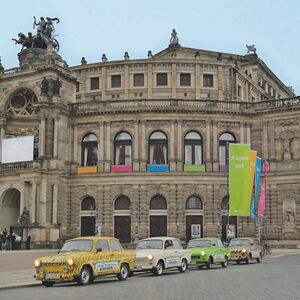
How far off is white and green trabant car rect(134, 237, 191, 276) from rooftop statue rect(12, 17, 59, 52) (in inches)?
1634

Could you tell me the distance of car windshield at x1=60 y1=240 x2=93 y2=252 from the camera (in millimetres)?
23828

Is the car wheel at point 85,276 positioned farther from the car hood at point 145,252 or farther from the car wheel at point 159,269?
the car wheel at point 159,269

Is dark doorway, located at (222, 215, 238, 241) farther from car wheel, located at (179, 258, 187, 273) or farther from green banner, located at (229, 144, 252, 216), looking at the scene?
car wheel, located at (179, 258, 187, 273)

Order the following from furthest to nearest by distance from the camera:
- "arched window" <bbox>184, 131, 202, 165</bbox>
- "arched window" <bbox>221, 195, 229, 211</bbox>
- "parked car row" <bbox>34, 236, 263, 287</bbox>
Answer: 1. "arched window" <bbox>184, 131, 202, 165</bbox>
2. "arched window" <bbox>221, 195, 229, 211</bbox>
3. "parked car row" <bbox>34, 236, 263, 287</bbox>

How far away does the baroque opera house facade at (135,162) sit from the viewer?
5897 centimetres

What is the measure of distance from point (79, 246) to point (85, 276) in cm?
143

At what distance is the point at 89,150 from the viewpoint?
62.0 m

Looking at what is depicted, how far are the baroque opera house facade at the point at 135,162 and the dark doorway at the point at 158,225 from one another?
99mm

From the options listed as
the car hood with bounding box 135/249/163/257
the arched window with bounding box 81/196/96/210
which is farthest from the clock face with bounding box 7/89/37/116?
the car hood with bounding box 135/249/163/257

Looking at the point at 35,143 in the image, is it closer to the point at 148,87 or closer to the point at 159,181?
the point at 159,181

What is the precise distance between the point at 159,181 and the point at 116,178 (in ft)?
14.2

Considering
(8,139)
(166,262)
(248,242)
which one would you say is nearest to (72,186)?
(8,139)

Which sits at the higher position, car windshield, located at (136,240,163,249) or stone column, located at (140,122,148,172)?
stone column, located at (140,122,148,172)

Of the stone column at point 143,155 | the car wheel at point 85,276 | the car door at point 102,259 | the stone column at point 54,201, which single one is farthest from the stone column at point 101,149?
the car wheel at point 85,276
